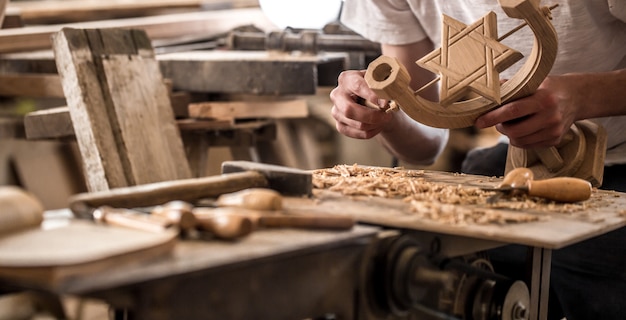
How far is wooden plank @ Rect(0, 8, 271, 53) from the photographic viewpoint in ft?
12.6

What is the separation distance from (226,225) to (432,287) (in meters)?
0.43

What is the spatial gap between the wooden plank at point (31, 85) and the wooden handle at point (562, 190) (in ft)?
8.26

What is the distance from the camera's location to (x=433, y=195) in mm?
1859

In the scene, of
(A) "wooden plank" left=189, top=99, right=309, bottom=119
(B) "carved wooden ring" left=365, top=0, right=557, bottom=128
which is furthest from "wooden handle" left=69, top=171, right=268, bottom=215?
(A) "wooden plank" left=189, top=99, right=309, bottom=119

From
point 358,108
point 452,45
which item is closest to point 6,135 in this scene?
point 358,108

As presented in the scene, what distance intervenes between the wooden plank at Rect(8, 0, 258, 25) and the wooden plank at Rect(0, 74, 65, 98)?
101 cm

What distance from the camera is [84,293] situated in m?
1.09

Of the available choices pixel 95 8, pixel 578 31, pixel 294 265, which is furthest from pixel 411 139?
pixel 95 8

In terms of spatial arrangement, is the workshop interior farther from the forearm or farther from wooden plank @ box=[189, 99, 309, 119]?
the forearm

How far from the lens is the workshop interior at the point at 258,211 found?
123cm

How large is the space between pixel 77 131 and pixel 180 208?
5.89 feet

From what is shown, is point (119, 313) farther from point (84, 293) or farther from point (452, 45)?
point (452, 45)

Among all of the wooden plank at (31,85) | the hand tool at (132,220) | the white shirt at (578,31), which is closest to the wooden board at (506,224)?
the hand tool at (132,220)

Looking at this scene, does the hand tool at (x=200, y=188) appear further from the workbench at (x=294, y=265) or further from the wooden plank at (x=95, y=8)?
the wooden plank at (x=95, y=8)
